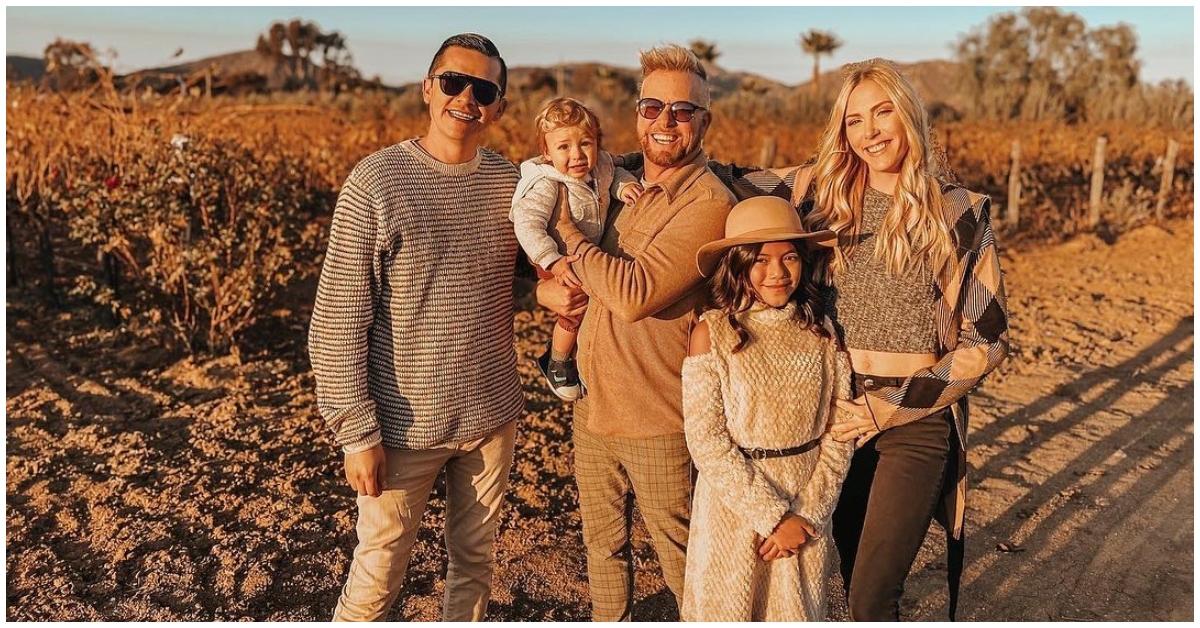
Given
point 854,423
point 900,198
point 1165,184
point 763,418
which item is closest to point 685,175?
point 900,198

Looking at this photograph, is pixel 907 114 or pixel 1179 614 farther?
pixel 1179 614

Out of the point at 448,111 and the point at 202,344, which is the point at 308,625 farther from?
the point at 202,344

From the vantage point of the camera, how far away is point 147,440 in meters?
4.89

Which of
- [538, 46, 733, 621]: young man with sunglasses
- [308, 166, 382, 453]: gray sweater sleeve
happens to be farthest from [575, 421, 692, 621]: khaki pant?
[308, 166, 382, 453]: gray sweater sleeve

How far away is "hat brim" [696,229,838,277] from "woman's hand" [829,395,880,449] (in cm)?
41

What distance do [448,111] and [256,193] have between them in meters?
4.69

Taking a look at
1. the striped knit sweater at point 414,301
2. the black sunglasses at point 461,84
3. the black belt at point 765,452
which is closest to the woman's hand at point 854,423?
the black belt at point 765,452

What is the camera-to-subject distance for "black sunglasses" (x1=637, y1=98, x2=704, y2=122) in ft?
7.61

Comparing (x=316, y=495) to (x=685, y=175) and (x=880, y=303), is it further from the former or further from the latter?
(x=880, y=303)

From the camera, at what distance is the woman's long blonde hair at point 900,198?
2.24m

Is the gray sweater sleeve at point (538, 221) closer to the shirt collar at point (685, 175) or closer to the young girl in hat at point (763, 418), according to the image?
the shirt collar at point (685, 175)

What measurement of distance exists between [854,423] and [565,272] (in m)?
0.81

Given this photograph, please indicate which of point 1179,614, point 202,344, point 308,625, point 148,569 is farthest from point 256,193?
point 1179,614

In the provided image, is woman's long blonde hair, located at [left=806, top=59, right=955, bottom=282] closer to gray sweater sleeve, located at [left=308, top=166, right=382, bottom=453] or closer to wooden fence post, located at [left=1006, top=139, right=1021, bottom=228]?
gray sweater sleeve, located at [left=308, top=166, right=382, bottom=453]
